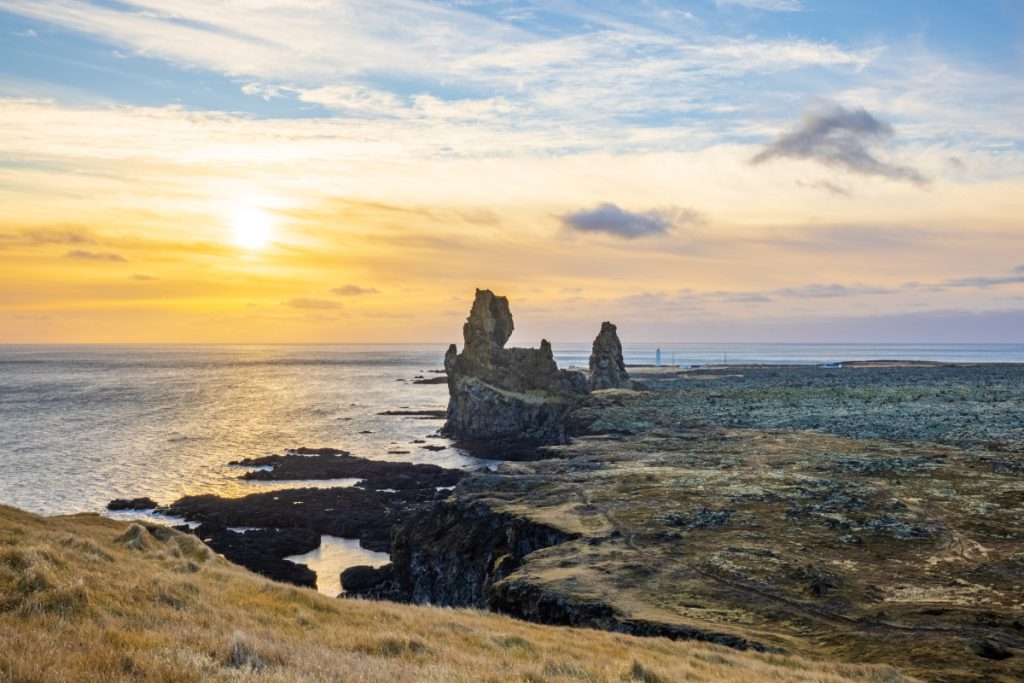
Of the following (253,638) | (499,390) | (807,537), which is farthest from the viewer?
(499,390)

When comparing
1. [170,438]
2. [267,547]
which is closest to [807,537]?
[267,547]

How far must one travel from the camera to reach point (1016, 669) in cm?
1966

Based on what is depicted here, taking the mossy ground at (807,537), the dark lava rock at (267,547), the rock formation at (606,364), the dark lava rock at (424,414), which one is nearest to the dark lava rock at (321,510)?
the dark lava rock at (267,547)

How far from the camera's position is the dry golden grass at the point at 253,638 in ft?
38.4

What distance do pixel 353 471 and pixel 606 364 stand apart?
7063 cm

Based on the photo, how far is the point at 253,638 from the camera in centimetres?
1438

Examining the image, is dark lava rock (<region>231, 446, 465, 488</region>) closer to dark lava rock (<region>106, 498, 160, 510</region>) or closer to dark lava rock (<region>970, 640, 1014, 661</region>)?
dark lava rock (<region>106, 498, 160, 510</region>)

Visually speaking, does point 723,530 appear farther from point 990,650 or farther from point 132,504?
point 132,504

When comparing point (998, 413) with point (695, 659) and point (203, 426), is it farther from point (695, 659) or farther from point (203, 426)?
point (203, 426)

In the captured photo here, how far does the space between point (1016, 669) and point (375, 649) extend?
58.9ft

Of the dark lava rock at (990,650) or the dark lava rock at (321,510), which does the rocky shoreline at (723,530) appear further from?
the dark lava rock at (321,510)

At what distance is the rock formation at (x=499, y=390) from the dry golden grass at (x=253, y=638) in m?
73.4

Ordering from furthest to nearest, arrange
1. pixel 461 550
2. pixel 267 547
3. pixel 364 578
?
pixel 267 547, pixel 364 578, pixel 461 550

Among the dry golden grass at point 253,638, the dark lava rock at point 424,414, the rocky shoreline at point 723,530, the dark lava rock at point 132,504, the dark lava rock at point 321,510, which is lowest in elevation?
the dark lava rock at point 321,510
